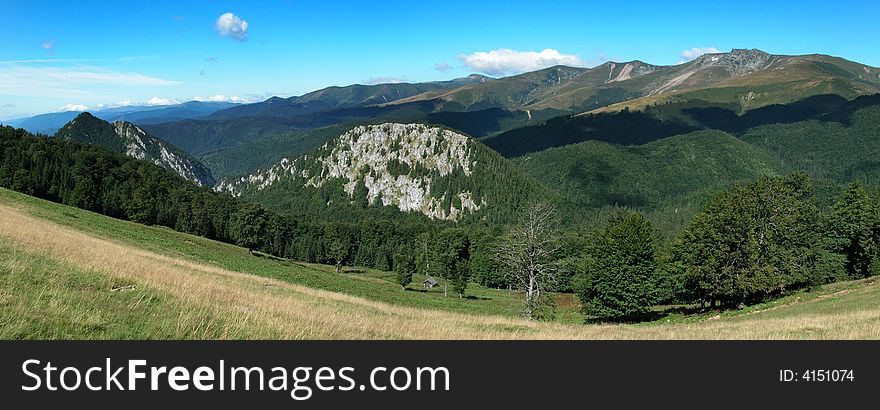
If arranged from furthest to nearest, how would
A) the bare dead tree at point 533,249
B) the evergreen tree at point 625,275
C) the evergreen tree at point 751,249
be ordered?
1. the evergreen tree at point 625,275
2. the evergreen tree at point 751,249
3. the bare dead tree at point 533,249

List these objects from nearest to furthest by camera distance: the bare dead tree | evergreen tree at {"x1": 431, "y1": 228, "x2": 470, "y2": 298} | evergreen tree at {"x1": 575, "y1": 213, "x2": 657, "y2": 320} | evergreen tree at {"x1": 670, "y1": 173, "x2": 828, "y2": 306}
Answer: the bare dead tree < evergreen tree at {"x1": 670, "y1": 173, "x2": 828, "y2": 306} < evergreen tree at {"x1": 575, "y1": 213, "x2": 657, "y2": 320} < evergreen tree at {"x1": 431, "y1": 228, "x2": 470, "y2": 298}

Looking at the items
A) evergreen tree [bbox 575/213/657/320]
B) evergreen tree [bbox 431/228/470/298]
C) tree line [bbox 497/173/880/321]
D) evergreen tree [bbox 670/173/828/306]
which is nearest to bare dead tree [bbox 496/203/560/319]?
tree line [bbox 497/173/880/321]

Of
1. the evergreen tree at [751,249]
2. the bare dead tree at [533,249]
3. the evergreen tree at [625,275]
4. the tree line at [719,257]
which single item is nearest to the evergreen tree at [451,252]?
the tree line at [719,257]

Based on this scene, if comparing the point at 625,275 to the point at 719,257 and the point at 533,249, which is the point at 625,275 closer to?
the point at 719,257

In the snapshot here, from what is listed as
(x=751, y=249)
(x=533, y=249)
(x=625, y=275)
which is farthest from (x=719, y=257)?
(x=533, y=249)

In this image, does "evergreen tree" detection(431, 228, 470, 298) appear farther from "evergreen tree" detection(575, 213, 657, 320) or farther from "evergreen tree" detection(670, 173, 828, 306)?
"evergreen tree" detection(670, 173, 828, 306)

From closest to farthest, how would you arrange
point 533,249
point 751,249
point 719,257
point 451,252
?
point 533,249 → point 751,249 → point 719,257 → point 451,252

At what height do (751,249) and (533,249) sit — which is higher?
(533,249)

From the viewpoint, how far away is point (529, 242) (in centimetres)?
4553

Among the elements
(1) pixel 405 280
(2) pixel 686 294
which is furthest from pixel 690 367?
(1) pixel 405 280

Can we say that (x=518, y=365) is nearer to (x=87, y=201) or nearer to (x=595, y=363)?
(x=595, y=363)

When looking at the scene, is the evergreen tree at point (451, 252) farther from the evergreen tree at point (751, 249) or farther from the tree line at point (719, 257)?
the evergreen tree at point (751, 249)

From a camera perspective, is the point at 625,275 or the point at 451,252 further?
the point at 451,252

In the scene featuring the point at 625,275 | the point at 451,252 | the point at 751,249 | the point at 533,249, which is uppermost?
the point at 533,249
